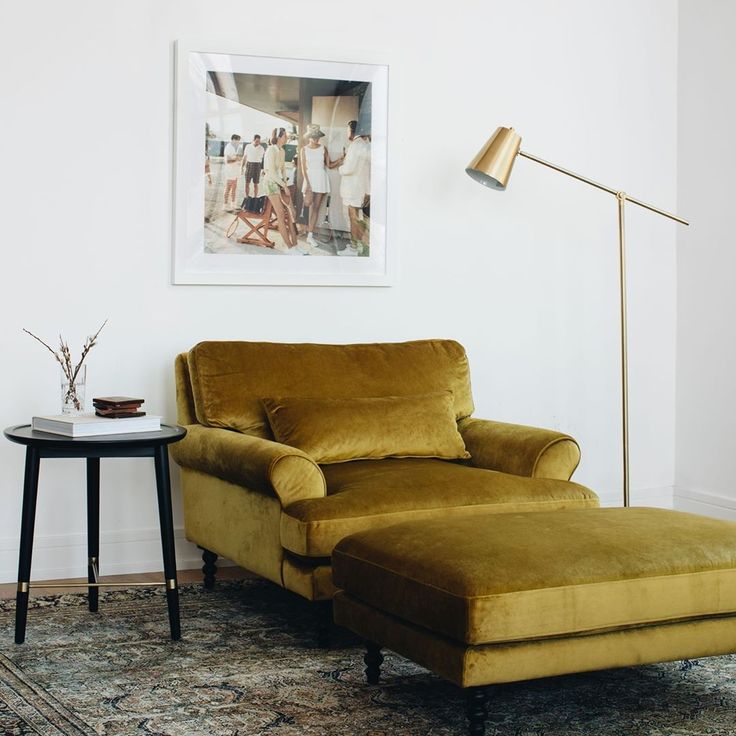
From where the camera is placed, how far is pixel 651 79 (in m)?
4.96

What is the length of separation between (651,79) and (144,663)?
343cm

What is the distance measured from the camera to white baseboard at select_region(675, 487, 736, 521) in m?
4.80

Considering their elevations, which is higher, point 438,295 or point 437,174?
point 437,174

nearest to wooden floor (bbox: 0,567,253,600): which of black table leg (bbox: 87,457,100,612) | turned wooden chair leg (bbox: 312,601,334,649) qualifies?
black table leg (bbox: 87,457,100,612)

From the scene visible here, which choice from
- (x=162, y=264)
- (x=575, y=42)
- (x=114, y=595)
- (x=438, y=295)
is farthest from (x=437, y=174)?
(x=114, y=595)

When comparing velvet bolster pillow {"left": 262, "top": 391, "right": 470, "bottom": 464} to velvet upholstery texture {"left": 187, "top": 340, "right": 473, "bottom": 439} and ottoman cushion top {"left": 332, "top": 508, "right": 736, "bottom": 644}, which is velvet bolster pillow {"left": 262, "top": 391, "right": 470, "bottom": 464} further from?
ottoman cushion top {"left": 332, "top": 508, "right": 736, "bottom": 644}

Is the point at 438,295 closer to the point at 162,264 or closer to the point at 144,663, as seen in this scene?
the point at 162,264

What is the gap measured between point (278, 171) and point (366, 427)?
1.19 meters

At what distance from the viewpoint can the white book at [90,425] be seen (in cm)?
321

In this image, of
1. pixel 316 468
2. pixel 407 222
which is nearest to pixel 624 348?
pixel 407 222

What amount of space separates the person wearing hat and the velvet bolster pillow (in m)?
0.88

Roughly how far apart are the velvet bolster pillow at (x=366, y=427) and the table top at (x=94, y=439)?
43 cm

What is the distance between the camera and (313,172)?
4.32m

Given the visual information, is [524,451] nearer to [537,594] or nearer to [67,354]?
[537,594]
